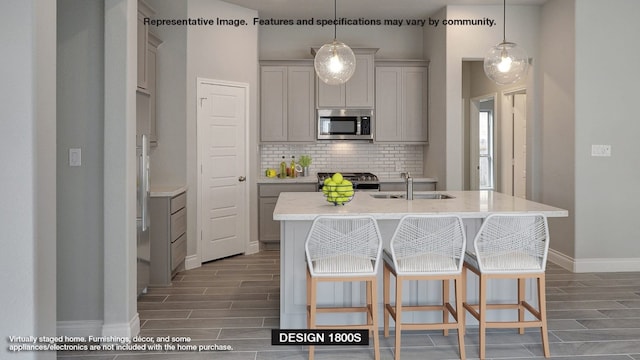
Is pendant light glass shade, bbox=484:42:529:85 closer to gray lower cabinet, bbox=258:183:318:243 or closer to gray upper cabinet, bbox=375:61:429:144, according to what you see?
gray upper cabinet, bbox=375:61:429:144

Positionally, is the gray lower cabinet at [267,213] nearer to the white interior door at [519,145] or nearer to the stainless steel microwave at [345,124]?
the stainless steel microwave at [345,124]

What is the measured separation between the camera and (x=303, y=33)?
24.2 feet

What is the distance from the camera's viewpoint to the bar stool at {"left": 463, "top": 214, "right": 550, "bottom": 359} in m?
3.25

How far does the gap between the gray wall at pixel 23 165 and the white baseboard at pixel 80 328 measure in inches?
48.8

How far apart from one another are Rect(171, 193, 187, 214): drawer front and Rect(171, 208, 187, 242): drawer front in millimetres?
48

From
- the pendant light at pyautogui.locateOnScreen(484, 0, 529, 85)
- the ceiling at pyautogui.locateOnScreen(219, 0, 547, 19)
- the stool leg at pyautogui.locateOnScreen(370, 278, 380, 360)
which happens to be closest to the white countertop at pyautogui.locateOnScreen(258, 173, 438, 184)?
the ceiling at pyautogui.locateOnScreen(219, 0, 547, 19)

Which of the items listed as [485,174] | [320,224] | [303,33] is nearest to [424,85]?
[303,33]

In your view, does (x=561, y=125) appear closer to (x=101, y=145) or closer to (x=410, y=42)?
(x=410, y=42)

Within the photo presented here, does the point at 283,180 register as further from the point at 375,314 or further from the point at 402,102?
the point at 375,314

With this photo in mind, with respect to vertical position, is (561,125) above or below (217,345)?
above

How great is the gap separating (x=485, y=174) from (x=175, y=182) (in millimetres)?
5216

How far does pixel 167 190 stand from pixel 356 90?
3.04 m

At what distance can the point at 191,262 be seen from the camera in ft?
19.4

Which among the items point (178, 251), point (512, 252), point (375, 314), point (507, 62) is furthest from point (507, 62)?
point (178, 251)
